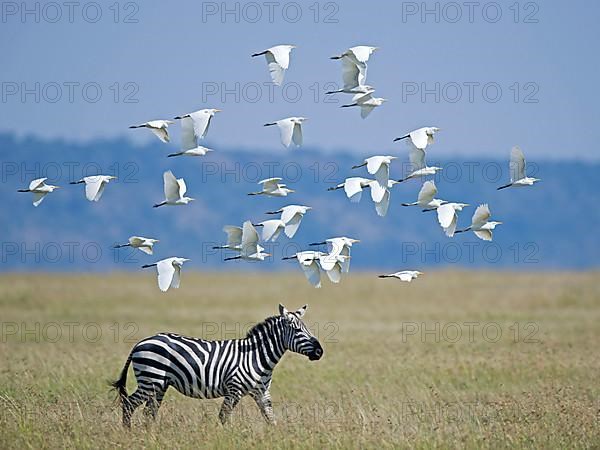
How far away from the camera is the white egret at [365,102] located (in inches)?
552

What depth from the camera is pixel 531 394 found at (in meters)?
15.5

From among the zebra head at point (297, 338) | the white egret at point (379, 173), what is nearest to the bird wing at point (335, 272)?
the zebra head at point (297, 338)

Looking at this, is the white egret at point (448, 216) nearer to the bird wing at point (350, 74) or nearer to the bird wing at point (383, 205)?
the bird wing at point (383, 205)

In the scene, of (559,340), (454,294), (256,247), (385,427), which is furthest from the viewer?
(454,294)

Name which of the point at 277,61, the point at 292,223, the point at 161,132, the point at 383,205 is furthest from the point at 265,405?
the point at 277,61

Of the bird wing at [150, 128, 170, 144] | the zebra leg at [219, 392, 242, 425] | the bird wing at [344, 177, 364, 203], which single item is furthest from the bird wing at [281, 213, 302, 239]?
the zebra leg at [219, 392, 242, 425]

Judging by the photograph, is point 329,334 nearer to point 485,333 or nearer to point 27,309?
point 485,333

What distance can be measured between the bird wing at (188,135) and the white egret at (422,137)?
8.16ft

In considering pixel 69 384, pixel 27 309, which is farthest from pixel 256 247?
pixel 27 309

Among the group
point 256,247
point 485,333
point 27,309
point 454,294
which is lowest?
point 454,294

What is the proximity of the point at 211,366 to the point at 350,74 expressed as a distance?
4.01m

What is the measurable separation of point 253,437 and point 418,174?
3895 mm

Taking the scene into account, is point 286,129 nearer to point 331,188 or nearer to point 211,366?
point 331,188

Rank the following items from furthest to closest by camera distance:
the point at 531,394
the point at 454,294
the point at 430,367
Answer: the point at 454,294, the point at 430,367, the point at 531,394
